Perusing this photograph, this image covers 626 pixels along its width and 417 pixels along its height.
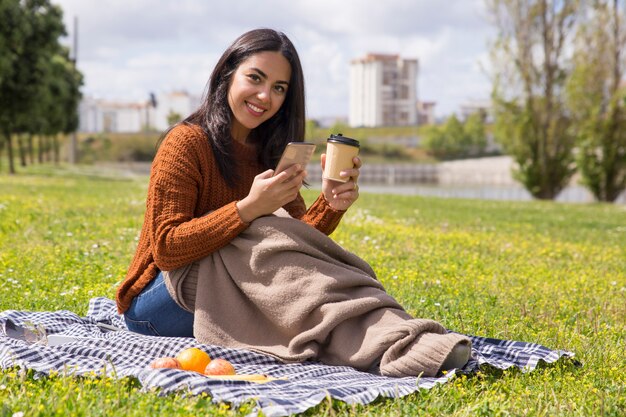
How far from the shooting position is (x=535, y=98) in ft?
81.1

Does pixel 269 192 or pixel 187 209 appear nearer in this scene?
pixel 269 192

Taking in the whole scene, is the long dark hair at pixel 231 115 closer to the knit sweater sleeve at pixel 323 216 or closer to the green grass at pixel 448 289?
the knit sweater sleeve at pixel 323 216

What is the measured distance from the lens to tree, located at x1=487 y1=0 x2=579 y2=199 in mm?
24062

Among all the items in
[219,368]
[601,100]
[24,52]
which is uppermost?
[24,52]

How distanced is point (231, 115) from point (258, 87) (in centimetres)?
23

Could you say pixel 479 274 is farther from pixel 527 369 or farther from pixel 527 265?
pixel 527 369

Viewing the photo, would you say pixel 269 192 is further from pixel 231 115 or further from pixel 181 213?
pixel 231 115

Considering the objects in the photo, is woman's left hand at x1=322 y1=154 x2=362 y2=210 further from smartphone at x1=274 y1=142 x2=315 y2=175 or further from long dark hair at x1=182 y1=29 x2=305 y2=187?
smartphone at x1=274 y1=142 x2=315 y2=175

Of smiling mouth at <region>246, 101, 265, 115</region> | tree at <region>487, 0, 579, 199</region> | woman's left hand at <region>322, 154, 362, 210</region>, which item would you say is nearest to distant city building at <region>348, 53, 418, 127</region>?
tree at <region>487, 0, 579, 199</region>

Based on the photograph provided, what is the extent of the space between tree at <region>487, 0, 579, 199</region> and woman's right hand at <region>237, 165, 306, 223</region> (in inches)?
882

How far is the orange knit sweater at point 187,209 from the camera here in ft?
11.3

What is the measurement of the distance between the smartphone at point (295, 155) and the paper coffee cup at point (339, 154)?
7.2 inches

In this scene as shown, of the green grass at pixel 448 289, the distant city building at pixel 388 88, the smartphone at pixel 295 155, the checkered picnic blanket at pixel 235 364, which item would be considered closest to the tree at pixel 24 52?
the green grass at pixel 448 289

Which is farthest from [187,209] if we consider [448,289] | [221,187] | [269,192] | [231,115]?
[448,289]
